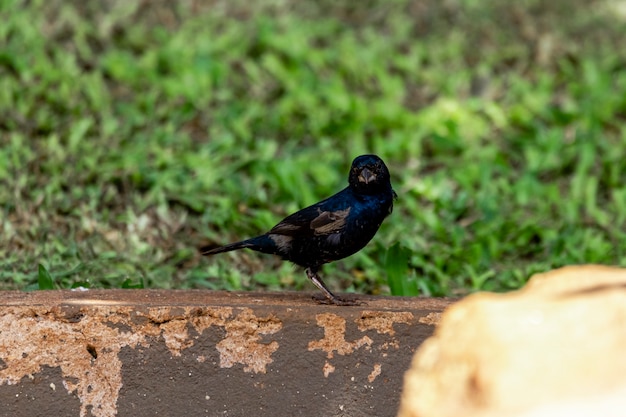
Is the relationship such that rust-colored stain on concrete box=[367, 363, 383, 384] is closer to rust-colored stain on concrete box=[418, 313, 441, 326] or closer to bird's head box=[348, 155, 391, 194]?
rust-colored stain on concrete box=[418, 313, 441, 326]

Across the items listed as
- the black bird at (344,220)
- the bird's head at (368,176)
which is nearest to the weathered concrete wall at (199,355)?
the black bird at (344,220)

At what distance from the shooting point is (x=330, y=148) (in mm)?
7234

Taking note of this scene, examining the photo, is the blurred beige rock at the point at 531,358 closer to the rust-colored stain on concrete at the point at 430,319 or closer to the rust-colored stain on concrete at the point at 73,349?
the rust-colored stain on concrete at the point at 430,319

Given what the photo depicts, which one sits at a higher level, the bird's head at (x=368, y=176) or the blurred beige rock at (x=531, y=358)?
the bird's head at (x=368, y=176)

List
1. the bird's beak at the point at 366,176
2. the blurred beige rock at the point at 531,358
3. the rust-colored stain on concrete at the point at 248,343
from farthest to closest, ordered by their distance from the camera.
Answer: the bird's beak at the point at 366,176 < the rust-colored stain on concrete at the point at 248,343 < the blurred beige rock at the point at 531,358

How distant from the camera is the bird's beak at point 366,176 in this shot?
416 cm

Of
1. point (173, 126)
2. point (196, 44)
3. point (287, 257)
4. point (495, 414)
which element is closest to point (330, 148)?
point (173, 126)

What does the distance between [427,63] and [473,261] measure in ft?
10.6

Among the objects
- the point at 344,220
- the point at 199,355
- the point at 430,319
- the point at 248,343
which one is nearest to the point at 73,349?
the point at 199,355

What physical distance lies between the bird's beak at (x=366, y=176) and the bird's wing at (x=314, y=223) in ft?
0.49

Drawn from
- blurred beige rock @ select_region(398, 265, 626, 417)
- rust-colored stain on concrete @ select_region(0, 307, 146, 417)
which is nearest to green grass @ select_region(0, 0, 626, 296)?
rust-colored stain on concrete @ select_region(0, 307, 146, 417)

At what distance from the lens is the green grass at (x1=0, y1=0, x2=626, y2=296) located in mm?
5691

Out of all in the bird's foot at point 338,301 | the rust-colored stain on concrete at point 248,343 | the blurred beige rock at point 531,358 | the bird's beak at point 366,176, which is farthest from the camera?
the bird's beak at point 366,176

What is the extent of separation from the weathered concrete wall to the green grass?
3.53 ft
